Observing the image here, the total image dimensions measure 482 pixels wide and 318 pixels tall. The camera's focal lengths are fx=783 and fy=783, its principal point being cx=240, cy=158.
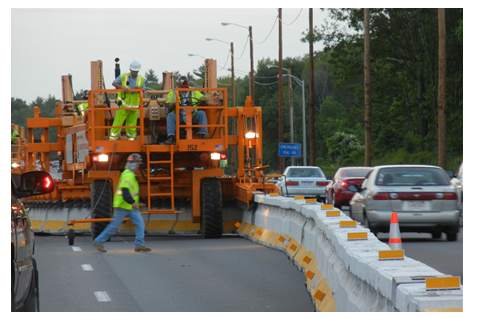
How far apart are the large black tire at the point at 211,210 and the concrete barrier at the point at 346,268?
85.3 inches

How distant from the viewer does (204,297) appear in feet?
29.5

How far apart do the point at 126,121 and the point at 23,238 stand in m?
10.5

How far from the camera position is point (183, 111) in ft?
54.3

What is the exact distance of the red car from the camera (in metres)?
23.9

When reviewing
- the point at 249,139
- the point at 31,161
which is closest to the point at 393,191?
the point at 249,139

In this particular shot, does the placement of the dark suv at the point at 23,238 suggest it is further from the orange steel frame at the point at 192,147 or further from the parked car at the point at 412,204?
the parked car at the point at 412,204

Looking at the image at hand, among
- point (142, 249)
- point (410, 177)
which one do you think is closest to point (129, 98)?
point (142, 249)

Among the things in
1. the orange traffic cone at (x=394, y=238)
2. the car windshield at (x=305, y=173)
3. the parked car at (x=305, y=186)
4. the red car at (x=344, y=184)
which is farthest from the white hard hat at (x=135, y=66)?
the car windshield at (x=305, y=173)

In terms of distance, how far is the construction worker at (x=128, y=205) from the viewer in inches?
559

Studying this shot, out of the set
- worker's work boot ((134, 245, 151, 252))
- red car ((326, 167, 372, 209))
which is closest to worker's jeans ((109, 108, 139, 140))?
worker's work boot ((134, 245, 151, 252))

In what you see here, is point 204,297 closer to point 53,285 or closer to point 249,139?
point 53,285

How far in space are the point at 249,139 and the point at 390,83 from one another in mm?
36595

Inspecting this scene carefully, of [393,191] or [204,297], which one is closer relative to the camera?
[204,297]

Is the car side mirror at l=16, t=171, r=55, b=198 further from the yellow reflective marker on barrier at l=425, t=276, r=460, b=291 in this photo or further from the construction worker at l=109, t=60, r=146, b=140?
the construction worker at l=109, t=60, r=146, b=140
